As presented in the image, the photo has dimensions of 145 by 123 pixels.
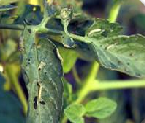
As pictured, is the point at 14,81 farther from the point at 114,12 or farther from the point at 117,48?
the point at 117,48

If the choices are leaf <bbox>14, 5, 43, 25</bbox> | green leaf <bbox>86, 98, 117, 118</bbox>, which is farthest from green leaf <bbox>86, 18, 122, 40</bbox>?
green leaf <bbox>86, 98, 117, 118</bbox>

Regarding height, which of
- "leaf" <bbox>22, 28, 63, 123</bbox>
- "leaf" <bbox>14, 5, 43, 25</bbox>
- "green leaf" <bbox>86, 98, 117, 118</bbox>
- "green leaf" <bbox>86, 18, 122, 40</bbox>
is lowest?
"green leaf" <bbox>86, 98, 117, 118</bbox>

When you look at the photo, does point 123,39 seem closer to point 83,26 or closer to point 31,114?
point 83,26

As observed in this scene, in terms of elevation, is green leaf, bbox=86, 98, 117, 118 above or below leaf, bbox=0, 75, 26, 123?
above

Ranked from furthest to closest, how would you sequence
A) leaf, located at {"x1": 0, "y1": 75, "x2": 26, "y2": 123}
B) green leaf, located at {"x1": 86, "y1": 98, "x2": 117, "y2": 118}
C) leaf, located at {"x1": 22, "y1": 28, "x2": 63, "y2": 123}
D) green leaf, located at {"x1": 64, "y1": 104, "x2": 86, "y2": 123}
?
leaf, located at {"x1": 0, "y1": 75, "x2": 26, "y2": 123} < green leaf, located at {"x1": 86, "y1": 98, "x2": 117, "y2": 118} < green leaf, located at {"x1": 64, "y1": 104, "x2": 86, "y2": 123} < leaf, located at {"x1": 22, "y1": 28, "x2": 63, "y2": 123}

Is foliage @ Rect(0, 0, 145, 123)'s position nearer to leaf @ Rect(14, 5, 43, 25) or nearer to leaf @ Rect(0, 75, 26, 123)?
leaf @ Rect(14, 5, 43, 25)

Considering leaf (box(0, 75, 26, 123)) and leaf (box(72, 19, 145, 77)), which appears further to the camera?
leaf (box(0, 75, 26, 123))

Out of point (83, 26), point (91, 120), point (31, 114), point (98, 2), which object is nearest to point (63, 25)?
point (83, 26)

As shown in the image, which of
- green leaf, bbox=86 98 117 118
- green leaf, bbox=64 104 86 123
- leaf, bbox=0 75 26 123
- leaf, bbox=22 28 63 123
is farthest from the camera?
leaf, bbox=0 75 26 123

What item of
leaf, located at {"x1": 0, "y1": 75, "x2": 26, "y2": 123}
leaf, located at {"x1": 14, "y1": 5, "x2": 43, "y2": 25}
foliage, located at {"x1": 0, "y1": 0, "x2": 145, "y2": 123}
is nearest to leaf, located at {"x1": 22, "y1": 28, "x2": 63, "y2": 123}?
foliage, located at {"x1": 0, "y1": 0, "x2": 145, "y2": 123}
